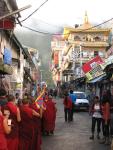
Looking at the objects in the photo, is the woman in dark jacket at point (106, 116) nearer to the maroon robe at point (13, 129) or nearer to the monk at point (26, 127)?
the monk at point (26, 127)

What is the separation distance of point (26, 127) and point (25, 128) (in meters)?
0.04

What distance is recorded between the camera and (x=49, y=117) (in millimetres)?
21500

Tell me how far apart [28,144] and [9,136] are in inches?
90.2

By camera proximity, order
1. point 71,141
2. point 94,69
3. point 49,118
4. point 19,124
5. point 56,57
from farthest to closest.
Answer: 1. point 56,57
2. point 94,69
3. point 49,118
4. point 71,141
5. point 19,124

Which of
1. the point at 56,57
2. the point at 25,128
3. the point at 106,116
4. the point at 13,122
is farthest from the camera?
the point at 56,57

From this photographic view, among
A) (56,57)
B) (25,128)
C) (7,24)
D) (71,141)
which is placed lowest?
(71,141)

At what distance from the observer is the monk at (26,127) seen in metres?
13.3

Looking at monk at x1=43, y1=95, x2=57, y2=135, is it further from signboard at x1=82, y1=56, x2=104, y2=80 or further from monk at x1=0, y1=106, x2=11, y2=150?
signboard at x1=82, y1=56, x2=104, y2=80

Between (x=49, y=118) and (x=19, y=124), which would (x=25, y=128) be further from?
(x=49, y=118)

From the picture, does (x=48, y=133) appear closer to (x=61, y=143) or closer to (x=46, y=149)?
(x=61, y=143)

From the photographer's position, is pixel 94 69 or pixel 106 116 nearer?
pixel 106 116

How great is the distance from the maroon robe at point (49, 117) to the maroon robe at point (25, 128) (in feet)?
24.3

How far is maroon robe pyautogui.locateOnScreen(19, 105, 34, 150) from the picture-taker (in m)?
13.2

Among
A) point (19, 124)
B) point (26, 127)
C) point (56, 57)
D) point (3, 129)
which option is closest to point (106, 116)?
point (26, 127)
